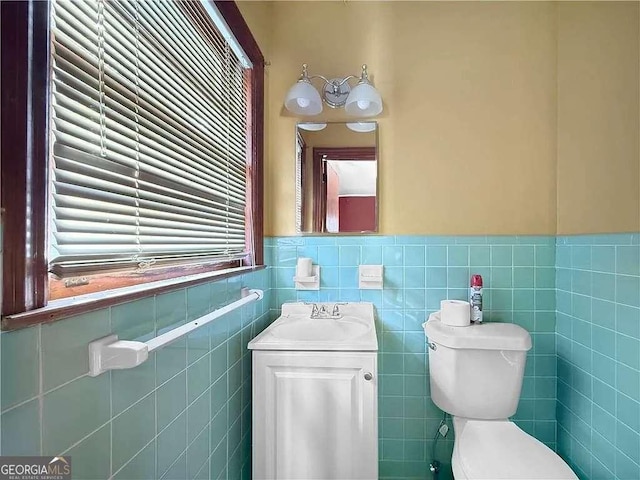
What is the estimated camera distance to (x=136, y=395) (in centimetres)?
77

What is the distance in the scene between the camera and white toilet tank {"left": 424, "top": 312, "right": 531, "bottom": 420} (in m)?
1.45

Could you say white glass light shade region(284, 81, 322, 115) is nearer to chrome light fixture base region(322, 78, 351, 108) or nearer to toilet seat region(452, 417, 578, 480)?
chrome light fixture base region(322, 78, 351, 108)

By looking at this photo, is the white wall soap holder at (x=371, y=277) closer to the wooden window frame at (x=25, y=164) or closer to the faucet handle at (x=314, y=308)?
the faucet handle at (x=314, y=308)

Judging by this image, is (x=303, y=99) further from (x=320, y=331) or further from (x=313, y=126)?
(x=320, y=331)

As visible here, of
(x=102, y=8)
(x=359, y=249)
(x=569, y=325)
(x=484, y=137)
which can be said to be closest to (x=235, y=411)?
(x=359, y=249)

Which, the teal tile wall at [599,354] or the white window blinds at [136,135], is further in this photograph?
the teal tile wall at [599,354]

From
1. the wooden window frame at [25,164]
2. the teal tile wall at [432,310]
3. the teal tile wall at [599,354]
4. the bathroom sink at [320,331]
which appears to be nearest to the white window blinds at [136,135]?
the wooden window frame at [25,164]

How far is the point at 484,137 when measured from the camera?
5.75ft

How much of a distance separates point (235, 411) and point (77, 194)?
107cm

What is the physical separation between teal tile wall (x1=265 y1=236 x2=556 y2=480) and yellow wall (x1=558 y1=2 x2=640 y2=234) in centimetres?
31

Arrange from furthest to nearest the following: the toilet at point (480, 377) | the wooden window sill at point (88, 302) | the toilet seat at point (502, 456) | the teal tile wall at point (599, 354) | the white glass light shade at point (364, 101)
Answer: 1. the white glass light shade at point (364, 101)
2. the toilet at point (480, 377)
3. the teal tile wall at point (599, 354)
4. the toilet seat at point (502, 456)
5. the wooden window sill at point (88, 302)

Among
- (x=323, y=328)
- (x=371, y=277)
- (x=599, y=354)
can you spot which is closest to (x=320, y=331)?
(x=323, y=328)

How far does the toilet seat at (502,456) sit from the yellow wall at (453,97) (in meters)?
0.93

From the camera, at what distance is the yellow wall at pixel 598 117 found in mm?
1289
